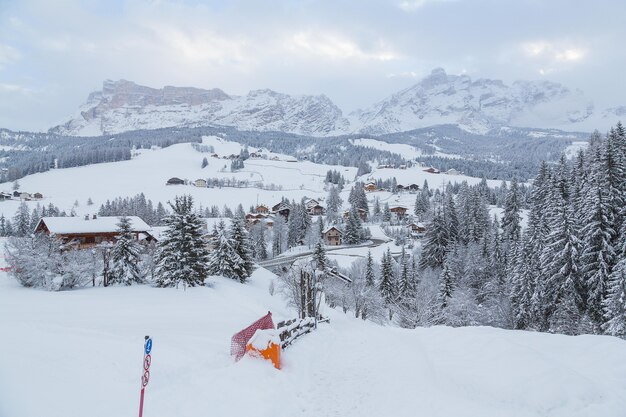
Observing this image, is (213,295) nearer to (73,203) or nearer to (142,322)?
(142,322)

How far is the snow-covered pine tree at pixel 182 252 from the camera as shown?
35.5 m

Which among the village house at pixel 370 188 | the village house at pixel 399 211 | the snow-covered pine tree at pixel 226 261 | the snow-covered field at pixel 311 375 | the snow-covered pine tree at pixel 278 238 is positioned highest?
the snow-covered field at pixel 311 375

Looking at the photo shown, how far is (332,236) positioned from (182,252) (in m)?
64.2

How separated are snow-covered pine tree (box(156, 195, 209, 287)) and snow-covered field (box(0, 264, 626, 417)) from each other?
57.8 feet

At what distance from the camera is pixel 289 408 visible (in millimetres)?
10555

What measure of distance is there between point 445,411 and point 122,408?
313 inches

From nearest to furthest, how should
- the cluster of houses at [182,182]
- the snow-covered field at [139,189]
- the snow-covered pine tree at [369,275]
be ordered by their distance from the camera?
the snow-covered pine tree at [369,275], the snow-covered field at [139,189], the cluster of houses at [182,182]

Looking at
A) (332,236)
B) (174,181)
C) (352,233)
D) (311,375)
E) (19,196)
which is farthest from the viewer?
(174,181)

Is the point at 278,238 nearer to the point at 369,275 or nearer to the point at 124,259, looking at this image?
the point at 369,275

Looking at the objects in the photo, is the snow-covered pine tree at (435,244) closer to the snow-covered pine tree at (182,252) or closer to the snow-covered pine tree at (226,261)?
the snow-covered pine tree at (226,261)

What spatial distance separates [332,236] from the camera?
98125 mm

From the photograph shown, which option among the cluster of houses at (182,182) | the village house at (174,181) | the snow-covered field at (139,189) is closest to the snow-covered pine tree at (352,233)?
the snow-covered field at (139,189)

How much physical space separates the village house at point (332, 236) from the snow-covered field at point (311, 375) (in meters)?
79.8

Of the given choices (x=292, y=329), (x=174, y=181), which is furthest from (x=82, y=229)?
(x=174, y=181)
